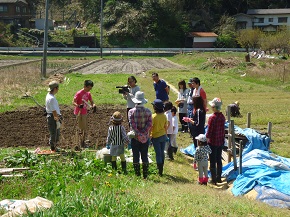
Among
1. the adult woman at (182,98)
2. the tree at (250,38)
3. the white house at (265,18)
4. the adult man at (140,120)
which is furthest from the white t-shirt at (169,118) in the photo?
the white house at (265,18)

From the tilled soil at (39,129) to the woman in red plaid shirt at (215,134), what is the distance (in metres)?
3.35

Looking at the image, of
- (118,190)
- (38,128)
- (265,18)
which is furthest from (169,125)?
(265,18)

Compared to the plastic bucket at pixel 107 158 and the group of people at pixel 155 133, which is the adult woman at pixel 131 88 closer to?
the group of people at pixel 155 133

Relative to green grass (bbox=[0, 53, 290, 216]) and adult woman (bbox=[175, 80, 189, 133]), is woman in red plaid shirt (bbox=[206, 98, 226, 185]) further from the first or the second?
adult woman (bbox=[175, 80, 189, 133])

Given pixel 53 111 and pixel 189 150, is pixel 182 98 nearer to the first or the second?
pixel 189 150

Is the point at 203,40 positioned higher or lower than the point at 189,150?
higher

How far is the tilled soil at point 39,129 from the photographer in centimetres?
1127

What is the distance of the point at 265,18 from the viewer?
8519 cm

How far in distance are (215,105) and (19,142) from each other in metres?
5.78

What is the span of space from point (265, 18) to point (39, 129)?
260 ft

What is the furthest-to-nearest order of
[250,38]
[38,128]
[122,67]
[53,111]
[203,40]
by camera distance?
[203,40]
[250,38]
[122,67]
[38,128]
[53,111]

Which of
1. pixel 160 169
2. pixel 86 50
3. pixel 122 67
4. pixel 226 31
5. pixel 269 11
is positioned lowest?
pixel 160 169

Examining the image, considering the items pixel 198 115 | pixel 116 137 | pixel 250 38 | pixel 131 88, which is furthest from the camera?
pixel 250 38

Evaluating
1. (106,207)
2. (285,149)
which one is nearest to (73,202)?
(106,207)
